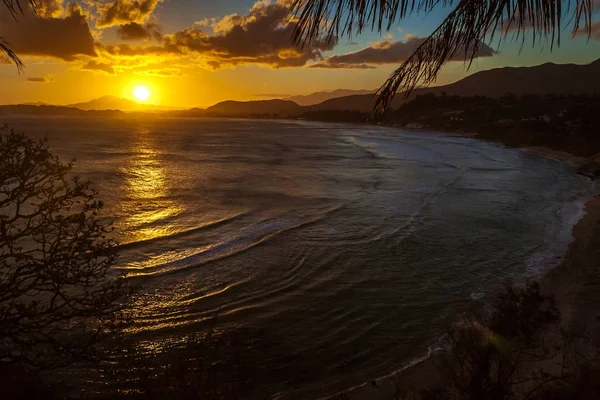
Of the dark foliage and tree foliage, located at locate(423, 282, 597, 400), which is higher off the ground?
the dark foliage

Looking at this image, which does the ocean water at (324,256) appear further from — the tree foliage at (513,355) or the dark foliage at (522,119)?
the dark foliage at (522,119)

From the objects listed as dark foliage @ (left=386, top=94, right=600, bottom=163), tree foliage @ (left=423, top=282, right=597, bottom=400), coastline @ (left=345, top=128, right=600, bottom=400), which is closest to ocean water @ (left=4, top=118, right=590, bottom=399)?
coastline @ (left=345, top=128, right=600, bottom=400)

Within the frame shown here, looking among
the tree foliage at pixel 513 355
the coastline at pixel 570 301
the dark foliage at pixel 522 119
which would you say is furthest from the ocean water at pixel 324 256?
the dark foliage at pixel 522 119

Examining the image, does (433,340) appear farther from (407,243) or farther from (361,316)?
(407,243)

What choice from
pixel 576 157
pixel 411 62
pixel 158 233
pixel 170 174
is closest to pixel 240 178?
pixel 170 174

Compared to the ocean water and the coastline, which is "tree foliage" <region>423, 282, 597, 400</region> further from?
the ocean water

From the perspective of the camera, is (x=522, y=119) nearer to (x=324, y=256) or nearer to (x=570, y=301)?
(x=324, y=256)
